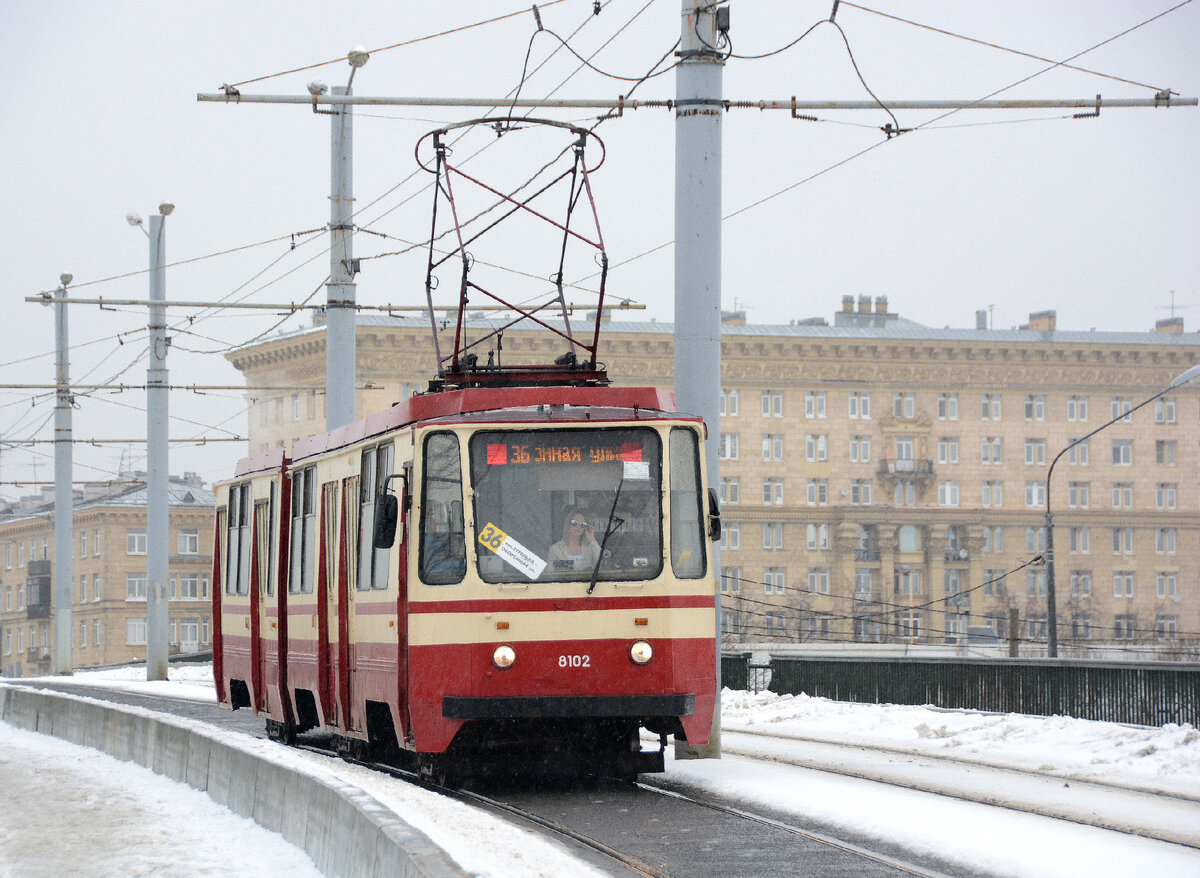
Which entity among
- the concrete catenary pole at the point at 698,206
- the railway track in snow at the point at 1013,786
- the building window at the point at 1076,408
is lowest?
the railway track in snow at the point at 1013,786

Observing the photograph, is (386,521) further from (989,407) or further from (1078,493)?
(1078,493)

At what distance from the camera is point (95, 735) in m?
21.2

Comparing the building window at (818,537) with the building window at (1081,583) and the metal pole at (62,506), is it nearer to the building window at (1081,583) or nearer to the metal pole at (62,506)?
the building window at (1081,583)

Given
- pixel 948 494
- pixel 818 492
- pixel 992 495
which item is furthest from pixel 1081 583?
pixel 818 492

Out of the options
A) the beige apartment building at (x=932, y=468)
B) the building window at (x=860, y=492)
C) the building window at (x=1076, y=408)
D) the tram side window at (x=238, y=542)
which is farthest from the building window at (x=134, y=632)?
the tram side window at (x=238, y=542)

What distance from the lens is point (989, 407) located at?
97812mm

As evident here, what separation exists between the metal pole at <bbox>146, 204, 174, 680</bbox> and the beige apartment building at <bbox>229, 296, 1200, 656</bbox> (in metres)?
52.4

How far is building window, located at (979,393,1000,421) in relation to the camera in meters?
97.7

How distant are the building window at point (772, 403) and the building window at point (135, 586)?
34.1m

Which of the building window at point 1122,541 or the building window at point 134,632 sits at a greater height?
the building window at point 1122,541

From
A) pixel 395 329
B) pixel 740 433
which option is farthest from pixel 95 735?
pixel 740 433

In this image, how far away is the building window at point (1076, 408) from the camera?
320 ft

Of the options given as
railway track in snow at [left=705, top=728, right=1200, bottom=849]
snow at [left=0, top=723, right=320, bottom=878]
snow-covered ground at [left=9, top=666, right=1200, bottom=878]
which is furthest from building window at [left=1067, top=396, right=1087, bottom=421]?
snow at [left=0, top=723, right=320, bottom=878]

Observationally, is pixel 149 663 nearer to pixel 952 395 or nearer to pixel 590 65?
pixel 590 65
